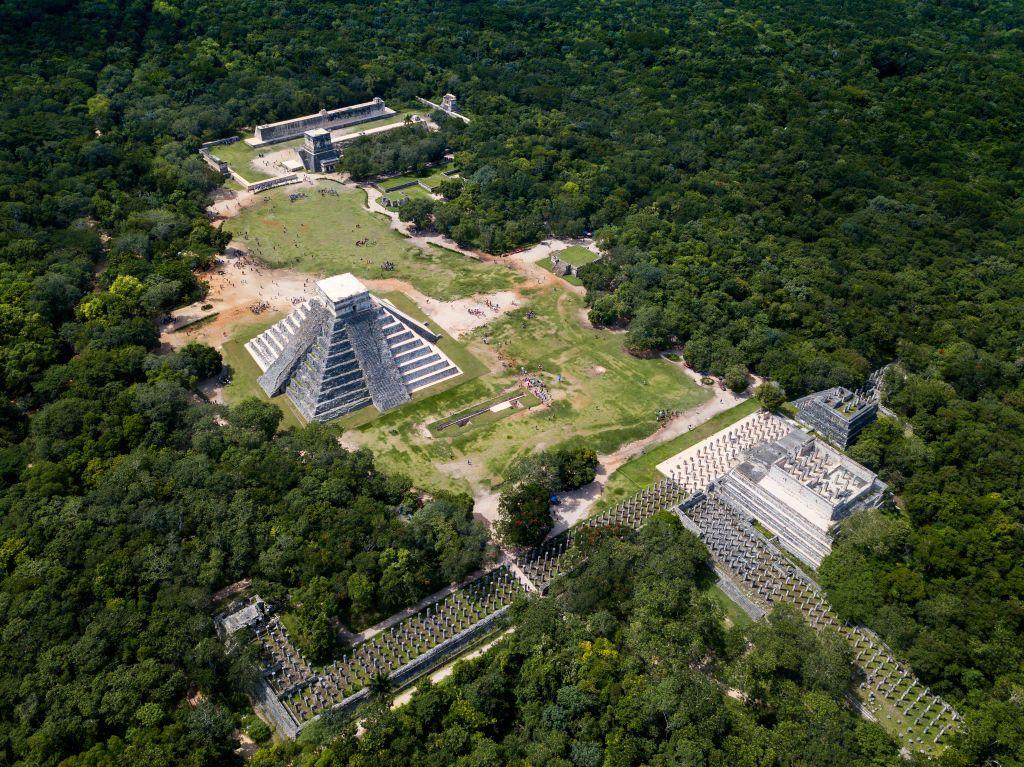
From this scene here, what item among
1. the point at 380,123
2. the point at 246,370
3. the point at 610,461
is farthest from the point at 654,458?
the point at 380,123

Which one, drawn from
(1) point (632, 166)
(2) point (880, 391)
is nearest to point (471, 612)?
(2) point (880, 391)

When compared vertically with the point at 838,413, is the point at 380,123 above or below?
above

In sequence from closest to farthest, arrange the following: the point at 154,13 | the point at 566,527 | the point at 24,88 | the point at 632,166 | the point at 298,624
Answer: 1. the point at 298,624
2. the point at 566,527
3. the point at 632,166
4. the point at 24,88
5. the point at 154,13

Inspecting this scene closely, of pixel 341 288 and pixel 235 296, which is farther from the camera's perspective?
pixel 235 296

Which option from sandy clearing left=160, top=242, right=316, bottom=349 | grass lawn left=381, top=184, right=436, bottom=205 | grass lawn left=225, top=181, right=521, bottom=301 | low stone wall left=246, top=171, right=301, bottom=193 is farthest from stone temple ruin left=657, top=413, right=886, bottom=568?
low stone wall left=246, top=171, right=301, bottom=193

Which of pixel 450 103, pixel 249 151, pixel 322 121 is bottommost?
pixel 249 151

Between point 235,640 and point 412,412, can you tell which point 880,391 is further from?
point 235,640

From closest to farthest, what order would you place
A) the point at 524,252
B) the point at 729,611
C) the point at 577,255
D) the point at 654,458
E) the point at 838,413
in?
the point at 729,611, the point at 838,413, the point at 654,458, the point at 577,255, the point at 524,252

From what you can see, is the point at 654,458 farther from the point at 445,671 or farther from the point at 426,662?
the point at 426,662
